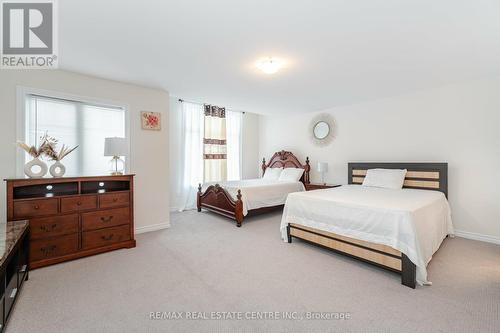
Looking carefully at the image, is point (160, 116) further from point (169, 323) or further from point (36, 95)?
point (169, 323)

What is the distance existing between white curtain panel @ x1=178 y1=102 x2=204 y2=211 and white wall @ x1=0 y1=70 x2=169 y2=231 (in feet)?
4.28

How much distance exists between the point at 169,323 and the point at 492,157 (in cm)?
468

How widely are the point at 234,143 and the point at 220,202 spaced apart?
2220 mm

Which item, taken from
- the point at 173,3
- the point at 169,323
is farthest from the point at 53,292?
the point at 173,3

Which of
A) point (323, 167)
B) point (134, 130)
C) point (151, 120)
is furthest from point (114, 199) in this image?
point (323, 167)

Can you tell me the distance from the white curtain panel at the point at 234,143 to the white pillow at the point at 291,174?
1.41 meters

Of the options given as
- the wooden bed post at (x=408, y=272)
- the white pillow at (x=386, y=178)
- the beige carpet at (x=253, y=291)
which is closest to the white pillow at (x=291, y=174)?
the white pillow at (x=386, y=178)

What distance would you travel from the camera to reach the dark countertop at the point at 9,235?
5.47ft

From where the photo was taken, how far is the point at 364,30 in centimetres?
208

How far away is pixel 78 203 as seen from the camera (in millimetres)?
2727

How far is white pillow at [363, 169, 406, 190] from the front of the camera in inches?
149

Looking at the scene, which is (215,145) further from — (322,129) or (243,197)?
(322,129)

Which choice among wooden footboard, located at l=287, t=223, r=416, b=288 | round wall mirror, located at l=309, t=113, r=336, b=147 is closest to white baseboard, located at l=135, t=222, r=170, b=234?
wooden footboard, located at l=287, t=223, r=416, b=288

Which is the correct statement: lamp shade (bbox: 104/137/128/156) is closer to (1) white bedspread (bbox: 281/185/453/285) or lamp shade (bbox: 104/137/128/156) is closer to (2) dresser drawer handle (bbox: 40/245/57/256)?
(2) dresser drawer handle (bbox: 40/245/57/256)
